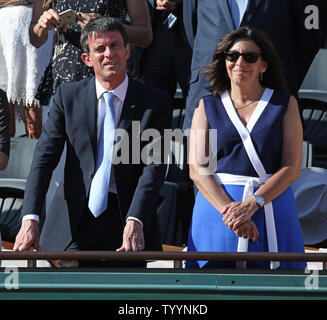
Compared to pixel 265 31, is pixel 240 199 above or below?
below

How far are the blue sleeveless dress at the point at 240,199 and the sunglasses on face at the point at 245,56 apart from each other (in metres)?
0.21

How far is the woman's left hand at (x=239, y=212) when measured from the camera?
420cm

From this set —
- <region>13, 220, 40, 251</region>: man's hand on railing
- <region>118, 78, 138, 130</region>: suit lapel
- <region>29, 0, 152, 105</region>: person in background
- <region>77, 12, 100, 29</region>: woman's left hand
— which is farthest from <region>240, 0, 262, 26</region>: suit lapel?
<region>13, 220, 40, 251</region>: man's hand on railing

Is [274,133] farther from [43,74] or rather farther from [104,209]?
[43,74]

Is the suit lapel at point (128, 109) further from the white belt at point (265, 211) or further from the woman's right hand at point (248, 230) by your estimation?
the woman's right hand at point (248, 230)

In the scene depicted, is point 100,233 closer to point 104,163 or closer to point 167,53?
point 104,163

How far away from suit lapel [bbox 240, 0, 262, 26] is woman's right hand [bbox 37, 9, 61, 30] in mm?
919

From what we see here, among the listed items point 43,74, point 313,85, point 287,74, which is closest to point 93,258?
point 287,74

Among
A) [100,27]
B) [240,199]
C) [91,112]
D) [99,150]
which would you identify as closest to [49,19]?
[100,27]

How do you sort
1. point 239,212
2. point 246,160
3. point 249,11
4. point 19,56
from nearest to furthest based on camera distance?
1. point 239,212
2. point 246,160
3. point 249,11
4. point 19,56

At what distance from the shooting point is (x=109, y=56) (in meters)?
4.44

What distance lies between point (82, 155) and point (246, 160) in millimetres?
716

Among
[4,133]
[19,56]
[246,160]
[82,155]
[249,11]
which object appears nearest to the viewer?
[246,160]

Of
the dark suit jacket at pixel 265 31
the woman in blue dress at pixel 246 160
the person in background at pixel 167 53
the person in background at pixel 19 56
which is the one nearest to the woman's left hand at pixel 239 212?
the woman in blue dress at pixel 246 160
